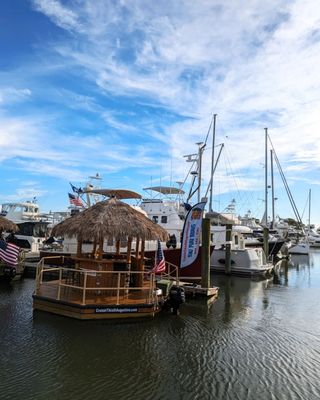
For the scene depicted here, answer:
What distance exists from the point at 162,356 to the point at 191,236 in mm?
8441

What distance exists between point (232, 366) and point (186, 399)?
89.8 inches

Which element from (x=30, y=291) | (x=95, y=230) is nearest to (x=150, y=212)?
(x=30, y=291)

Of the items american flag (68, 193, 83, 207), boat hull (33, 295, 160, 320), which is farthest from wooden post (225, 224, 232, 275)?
american flag (68, 193, 83, 207)

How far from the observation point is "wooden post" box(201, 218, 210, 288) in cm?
1684

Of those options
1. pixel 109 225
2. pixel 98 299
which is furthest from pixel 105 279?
pixel 109 225

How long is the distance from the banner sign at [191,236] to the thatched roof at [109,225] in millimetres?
2983

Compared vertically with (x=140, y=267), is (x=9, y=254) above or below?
above

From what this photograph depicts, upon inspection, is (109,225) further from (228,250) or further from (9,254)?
(228,250)

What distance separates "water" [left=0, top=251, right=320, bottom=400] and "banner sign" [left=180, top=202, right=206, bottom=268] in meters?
2.62

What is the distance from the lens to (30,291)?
17.0m

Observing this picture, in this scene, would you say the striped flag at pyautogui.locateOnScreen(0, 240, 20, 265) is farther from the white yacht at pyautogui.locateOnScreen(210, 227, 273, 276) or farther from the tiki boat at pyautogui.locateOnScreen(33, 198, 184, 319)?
the white yacht at pyautogui.locateOnScreen(210, 227, 273, 276)

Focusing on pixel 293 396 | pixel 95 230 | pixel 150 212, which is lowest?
pixel 293 396

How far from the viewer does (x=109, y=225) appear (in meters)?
13.0

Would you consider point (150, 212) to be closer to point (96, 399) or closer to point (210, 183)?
point (210, 183)
